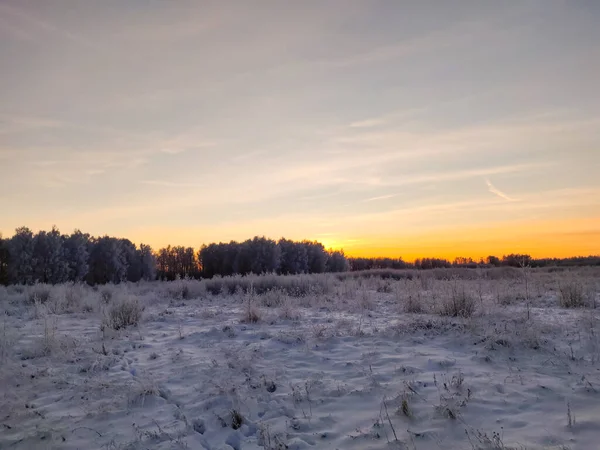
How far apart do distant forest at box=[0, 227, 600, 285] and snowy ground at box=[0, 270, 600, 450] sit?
2467 centimetres

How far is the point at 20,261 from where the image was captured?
4494cm

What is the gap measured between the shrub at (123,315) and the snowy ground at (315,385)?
1.63ft

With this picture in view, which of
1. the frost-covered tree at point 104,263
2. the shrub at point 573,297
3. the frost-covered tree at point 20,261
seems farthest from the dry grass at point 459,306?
the frost-covered tree at point 104,263

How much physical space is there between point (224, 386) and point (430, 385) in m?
2.84

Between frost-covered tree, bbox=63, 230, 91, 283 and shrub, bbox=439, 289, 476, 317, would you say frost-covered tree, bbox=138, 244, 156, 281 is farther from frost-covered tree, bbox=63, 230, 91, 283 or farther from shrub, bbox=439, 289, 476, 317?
shrub, bbox=439, 289, 476, 317

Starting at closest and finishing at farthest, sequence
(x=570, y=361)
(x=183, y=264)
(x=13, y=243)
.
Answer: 1. (x=570, y=361)
2. (x=13, y=243)
3. (x=183, y=264)

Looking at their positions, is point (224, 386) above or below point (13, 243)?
below

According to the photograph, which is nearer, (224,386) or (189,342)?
(224,386)

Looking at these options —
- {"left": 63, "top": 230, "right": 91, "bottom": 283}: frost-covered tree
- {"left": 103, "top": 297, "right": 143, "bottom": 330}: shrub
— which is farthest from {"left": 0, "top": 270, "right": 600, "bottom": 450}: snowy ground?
{"left": 63, "top": 230, "right": 91, "bottom": 283}: frost-covered tree

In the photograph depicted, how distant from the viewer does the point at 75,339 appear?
8.30m

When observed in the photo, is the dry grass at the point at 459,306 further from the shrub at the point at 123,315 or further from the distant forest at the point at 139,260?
the distant forest at the point at 139,260

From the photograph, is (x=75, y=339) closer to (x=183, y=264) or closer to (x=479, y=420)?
(x=479, y=420)

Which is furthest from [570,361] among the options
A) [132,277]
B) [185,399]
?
[132,277]

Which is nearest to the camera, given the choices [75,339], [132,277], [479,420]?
[479,420]
